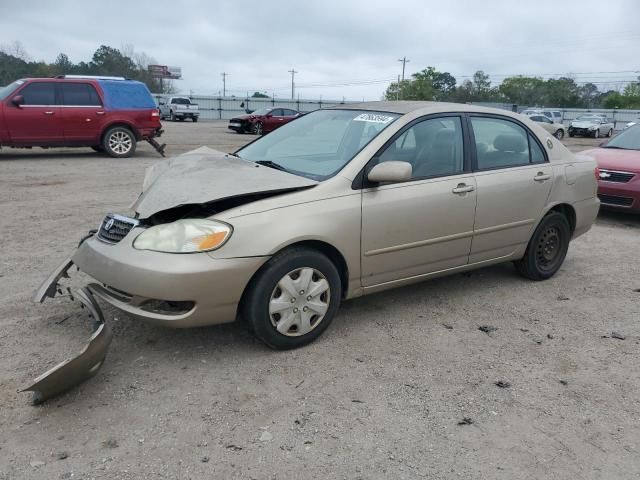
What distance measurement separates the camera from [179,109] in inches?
1481

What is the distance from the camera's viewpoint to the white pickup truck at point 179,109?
124ft

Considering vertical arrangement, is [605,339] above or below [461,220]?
below

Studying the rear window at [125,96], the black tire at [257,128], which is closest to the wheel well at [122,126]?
the rear window at [125,96]

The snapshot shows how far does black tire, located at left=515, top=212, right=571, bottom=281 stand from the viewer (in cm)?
500

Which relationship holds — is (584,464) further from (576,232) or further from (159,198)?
(576,232)

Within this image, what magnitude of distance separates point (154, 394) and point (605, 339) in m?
3.13

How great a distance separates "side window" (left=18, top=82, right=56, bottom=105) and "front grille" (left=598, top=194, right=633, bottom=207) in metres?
11.0

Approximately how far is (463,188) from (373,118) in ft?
2.88

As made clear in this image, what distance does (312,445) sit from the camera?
2.69 metres

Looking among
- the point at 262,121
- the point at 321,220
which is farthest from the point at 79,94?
the point at 262,121

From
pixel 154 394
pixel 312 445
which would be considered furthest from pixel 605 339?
pixel 154 394

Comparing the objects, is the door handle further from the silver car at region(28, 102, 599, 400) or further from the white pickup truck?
the white pickup truck

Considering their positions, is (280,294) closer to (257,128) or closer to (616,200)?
(616,200)

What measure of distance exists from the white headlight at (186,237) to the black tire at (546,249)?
9.90 feet
